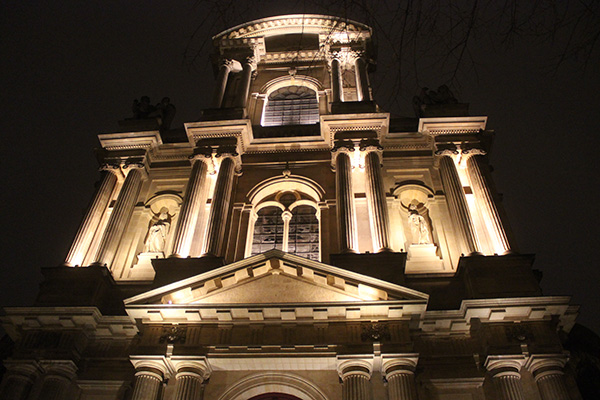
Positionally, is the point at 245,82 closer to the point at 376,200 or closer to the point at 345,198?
the point at 345,198

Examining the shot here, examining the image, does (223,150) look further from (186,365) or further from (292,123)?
(186,365)

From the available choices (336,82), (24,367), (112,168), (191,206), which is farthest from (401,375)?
(336,82)

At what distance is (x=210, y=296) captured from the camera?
14.3m

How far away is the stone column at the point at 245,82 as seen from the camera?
77.0 feet

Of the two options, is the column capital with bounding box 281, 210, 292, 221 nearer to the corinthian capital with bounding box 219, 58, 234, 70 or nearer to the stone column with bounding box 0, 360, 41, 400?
the stone column with bounding box 0, 360, 41, 400

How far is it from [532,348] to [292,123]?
45.3 ft

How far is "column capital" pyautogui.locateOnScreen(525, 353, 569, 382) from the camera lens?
511 inches

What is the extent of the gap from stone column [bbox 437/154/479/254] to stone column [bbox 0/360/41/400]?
40.2 feet

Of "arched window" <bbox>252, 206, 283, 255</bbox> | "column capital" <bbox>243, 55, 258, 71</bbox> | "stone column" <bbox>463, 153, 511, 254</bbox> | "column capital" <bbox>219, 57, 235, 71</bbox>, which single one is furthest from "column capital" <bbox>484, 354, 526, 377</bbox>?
"column capital" <bbox>219, 57, 235, 71</bbox>

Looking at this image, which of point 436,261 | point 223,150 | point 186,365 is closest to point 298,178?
point 223,150

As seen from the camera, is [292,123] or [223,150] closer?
[223,150]

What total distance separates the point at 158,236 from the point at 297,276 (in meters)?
6.48

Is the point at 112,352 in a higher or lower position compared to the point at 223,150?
lower

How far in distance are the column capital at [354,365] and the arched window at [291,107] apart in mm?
12711
